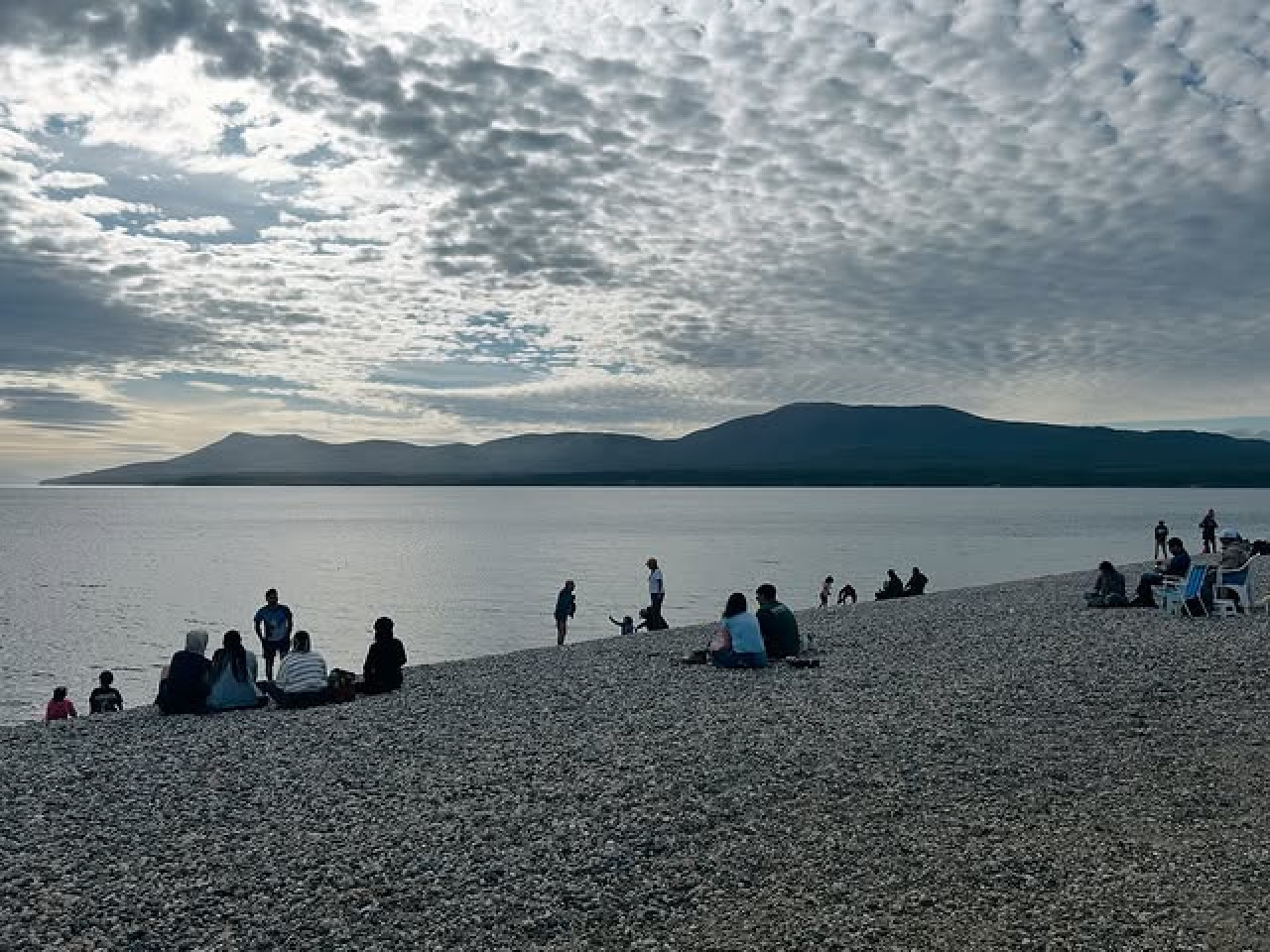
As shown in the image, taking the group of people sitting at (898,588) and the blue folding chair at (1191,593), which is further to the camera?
the group of people sitting at (898,588)

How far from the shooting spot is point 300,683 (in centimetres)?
1514

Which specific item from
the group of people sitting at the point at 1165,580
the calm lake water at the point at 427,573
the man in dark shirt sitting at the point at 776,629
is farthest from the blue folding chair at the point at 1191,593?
the calm lake water at the point at 427,573

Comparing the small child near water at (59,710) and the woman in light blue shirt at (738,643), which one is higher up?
the woman in light blue shirt at (738,643)

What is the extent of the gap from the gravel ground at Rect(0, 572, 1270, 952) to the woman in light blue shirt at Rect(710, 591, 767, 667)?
51.9 inches

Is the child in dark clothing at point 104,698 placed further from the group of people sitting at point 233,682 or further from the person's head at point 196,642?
the person's head at point 196,642

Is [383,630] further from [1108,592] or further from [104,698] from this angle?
[1108,592]

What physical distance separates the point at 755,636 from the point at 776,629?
822 millimetres

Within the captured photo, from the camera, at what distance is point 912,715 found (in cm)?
1265

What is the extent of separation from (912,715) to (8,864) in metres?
9.75

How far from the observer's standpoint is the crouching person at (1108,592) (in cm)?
2369

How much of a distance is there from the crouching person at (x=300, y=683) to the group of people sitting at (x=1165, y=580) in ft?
56.6

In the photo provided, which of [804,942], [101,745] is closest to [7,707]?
[101,745]

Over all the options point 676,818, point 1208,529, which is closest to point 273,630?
point 676,818

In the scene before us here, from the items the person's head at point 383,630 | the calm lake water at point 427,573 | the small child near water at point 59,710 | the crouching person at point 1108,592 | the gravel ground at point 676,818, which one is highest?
the person's head at point 383,630
